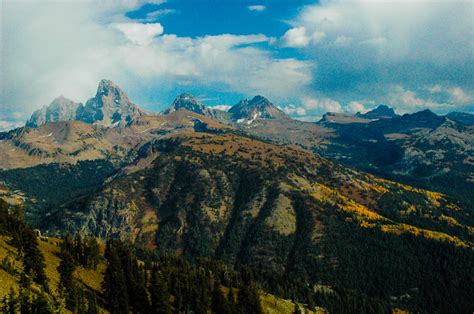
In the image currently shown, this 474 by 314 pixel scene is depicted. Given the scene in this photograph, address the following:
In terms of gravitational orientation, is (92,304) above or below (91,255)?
below

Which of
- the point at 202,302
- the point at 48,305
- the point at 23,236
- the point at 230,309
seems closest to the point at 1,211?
the point at 23,236

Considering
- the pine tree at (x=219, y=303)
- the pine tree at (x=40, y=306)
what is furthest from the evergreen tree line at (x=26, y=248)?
the pine tree at (x=219, y=303)

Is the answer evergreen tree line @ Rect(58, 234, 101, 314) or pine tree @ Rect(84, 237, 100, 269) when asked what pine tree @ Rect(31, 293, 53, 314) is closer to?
evergreen tree line @ Rect(58, 234, 101, 314)

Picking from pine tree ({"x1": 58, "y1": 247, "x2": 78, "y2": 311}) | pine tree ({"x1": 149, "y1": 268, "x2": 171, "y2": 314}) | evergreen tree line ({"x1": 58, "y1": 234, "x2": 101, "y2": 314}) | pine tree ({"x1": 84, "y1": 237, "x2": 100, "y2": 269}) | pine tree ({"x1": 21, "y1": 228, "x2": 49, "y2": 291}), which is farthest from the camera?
pine tree ({"x1": 84, "y1": 237, "x2": 100, "y2": 269})

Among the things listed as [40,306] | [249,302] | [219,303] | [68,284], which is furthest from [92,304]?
[249,302]

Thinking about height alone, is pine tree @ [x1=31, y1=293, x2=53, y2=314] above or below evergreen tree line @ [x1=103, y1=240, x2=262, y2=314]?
above

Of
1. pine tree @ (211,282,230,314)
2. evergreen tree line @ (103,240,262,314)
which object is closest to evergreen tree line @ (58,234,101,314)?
evergreen tree line @ (103,240,262,314)

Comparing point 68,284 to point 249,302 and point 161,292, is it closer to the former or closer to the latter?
point 161,292

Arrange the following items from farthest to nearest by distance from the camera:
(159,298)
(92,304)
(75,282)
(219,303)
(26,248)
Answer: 1. (219,303)
2. (159,298)
3. (75,282)
4. (26,248)
5. (92,304)

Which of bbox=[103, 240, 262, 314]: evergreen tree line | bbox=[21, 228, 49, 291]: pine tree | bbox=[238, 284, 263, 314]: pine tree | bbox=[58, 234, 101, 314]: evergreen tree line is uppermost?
bbox=[21, 228, 49, 291]: pine tree

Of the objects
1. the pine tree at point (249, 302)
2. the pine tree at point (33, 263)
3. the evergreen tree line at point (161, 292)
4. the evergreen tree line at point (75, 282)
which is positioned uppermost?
the pine tree at point (33, 263)

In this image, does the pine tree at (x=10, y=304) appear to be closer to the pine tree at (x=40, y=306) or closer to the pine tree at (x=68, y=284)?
the pine tree at (x=40, y=306)
